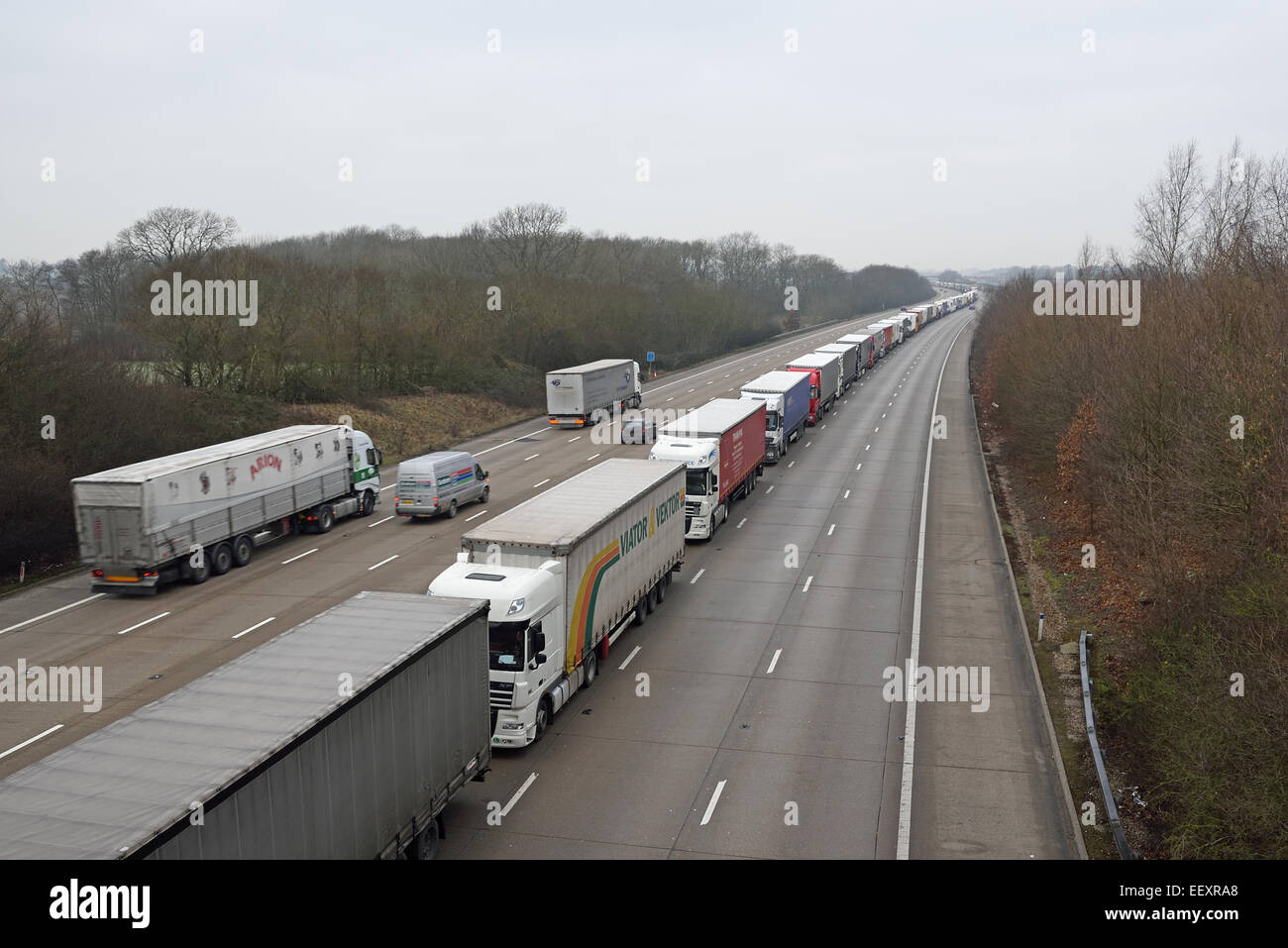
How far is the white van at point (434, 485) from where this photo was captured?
3372 centimetres

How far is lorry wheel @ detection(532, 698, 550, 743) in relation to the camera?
16864 millimetres

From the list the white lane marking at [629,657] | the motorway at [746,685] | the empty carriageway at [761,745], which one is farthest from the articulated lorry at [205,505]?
the white lane marking at [629,657]

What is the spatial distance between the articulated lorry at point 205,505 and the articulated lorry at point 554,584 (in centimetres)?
1032

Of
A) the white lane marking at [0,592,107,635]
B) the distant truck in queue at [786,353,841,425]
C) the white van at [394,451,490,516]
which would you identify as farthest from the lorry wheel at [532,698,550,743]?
the distant truck in queue at [786,353,841,425]

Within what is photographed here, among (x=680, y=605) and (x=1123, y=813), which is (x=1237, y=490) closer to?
(x=1123, y=813)

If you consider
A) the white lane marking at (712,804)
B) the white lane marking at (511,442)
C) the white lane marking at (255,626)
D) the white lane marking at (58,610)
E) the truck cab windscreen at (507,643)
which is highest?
the white lane marking at (511,442)

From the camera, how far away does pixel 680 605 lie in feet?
82.7

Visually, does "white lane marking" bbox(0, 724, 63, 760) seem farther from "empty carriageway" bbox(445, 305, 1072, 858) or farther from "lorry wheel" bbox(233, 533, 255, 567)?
"lorry wheel" bbox(233, 533, 255, 567)

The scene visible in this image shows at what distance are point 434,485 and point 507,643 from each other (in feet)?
61.3

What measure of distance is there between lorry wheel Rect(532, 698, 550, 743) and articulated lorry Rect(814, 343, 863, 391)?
2158 inches

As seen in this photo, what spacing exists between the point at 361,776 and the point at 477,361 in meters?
56.0

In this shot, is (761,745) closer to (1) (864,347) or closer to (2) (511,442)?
(2) (511,442)

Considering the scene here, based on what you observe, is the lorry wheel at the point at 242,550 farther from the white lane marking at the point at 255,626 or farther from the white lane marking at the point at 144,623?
Result: the white lane marking at the point at 255,626
